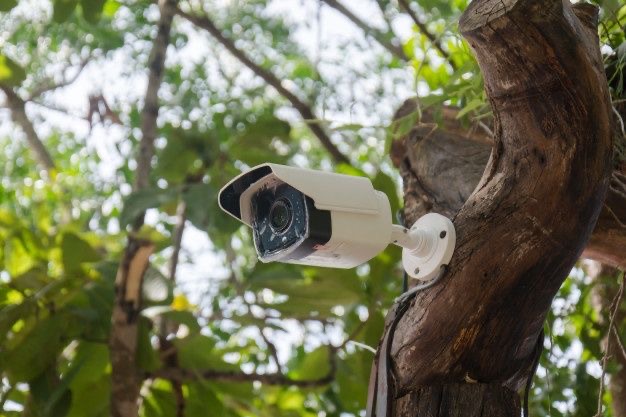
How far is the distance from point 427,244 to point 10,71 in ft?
4.59

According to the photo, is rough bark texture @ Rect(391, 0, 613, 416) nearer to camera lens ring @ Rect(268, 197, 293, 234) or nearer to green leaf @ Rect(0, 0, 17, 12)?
camera lens ring @ Rect(268, 197, 293, 234)

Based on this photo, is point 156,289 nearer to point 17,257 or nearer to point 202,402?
point 202,402

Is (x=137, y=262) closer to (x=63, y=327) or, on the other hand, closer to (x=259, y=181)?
(x=63, y=327)

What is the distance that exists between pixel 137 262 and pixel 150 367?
0.71 ft

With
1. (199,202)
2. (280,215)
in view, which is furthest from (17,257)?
(280,215)

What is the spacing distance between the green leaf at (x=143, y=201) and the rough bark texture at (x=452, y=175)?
0.52 meters

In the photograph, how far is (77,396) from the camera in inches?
76.9

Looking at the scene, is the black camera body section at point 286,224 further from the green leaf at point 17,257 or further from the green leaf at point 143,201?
the green leaf at point 17,257

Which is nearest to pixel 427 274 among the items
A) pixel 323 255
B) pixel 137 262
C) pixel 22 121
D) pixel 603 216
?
pixel 323 255

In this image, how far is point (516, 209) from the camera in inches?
38.0

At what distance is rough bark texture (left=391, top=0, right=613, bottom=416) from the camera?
0.92 metres

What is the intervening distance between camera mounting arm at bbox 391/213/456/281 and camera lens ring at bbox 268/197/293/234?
0.36 feet

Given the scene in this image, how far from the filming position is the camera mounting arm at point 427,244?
3.21 ft

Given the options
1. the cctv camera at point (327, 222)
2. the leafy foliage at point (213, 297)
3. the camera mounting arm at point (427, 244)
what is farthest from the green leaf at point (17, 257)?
the camera mounting arm at point (427, 244)
